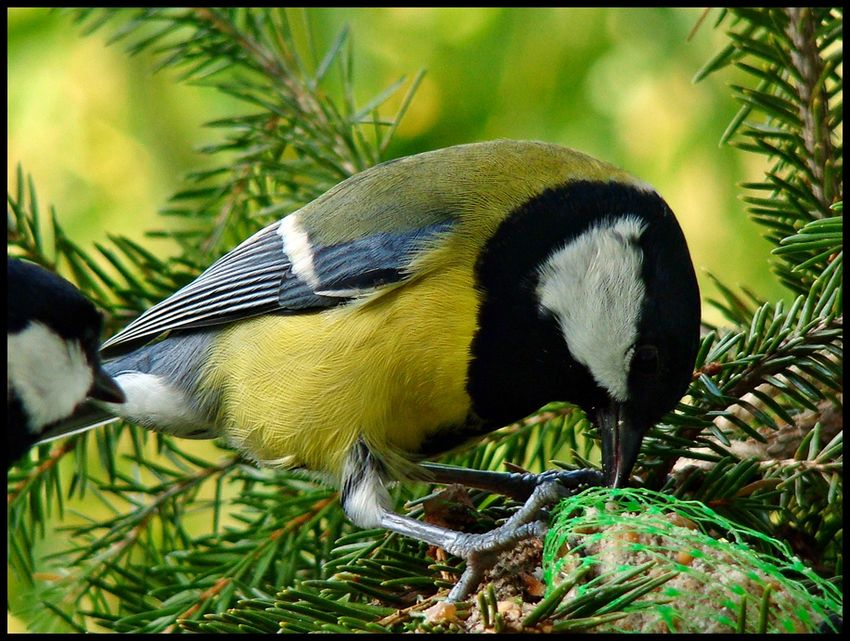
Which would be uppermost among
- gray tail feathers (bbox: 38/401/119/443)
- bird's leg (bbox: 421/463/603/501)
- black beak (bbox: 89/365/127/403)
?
black beak (bbox: 89/365/127/403)

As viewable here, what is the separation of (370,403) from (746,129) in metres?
0.73

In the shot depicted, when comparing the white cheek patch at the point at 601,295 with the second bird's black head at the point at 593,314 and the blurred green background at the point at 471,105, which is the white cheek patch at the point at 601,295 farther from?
the blurred green background at the point at 471,105

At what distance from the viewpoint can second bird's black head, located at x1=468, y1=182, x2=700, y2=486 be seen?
133cm

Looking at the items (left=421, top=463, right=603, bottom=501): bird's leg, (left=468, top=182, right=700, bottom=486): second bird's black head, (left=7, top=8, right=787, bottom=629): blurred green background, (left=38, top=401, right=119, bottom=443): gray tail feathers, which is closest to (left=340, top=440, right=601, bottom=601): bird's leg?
(left=421, top=463, right=603, bottom=501): bird's leg

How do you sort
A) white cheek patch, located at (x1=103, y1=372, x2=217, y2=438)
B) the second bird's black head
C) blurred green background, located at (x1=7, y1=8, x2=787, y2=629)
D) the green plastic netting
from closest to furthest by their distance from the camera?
1. the green plastic netting
2. the second bird's black head
3. white cheek patch, located at (x1=103, y1=372, x2=217, y2=438)
4. blurred green background, located at (x1=7, y1=8, x2=787, y2=629)

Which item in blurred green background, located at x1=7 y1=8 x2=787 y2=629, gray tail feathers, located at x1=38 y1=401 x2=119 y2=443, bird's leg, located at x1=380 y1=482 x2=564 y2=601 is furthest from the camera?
blurred green background, located at x1=7 y1=8 x2=787 y2=629

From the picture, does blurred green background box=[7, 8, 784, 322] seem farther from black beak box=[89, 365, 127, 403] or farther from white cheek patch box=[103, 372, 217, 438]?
black beak box=[89, 365, 127, 403]

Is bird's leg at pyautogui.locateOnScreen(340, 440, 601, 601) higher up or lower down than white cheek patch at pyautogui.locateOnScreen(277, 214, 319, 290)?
lower down

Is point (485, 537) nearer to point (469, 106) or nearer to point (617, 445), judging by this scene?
point (617, 445)

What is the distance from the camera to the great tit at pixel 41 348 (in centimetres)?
123

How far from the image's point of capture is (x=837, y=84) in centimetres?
149

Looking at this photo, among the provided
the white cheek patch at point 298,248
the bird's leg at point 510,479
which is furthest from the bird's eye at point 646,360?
the white cheek patch at point 298,248

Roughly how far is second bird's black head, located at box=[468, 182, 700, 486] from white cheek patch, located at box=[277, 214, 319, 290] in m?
0.31

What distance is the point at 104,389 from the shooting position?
1412 mm
